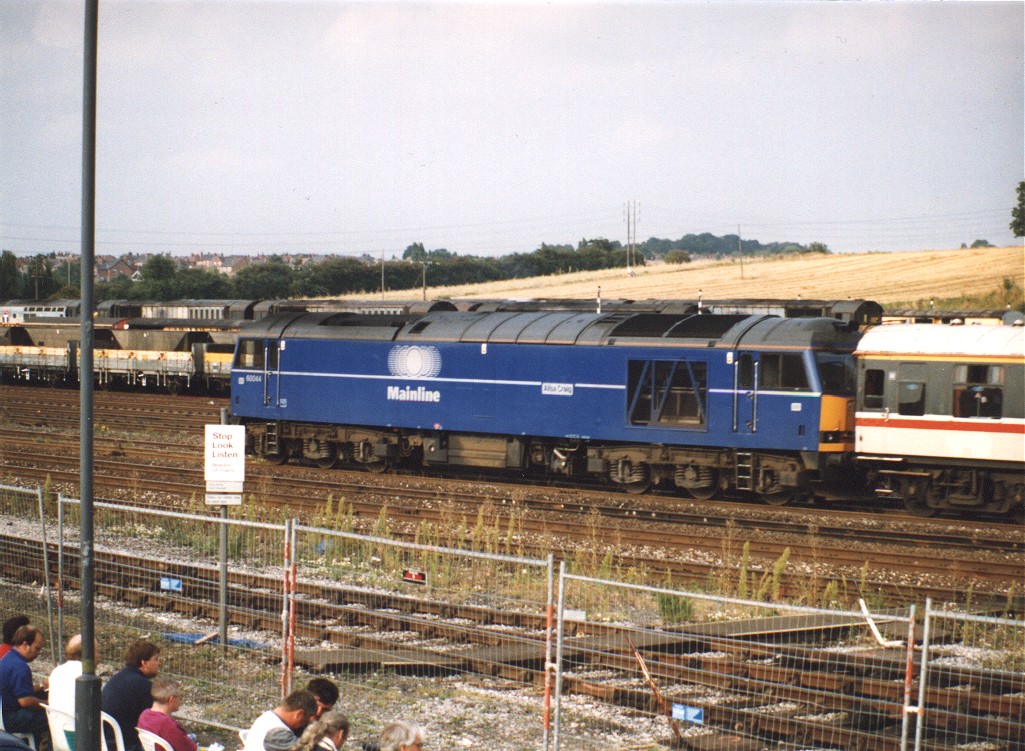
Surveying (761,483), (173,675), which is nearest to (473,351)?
(761,483)

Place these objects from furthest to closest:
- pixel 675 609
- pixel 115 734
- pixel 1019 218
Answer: pixel 1019 218 < pixel 675 609 < pixel 115 734

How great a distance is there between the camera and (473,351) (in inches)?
1001

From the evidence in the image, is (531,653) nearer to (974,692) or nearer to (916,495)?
(974,692)

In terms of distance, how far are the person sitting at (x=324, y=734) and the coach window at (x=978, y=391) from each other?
1576 centimetres

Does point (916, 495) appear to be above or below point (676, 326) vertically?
below

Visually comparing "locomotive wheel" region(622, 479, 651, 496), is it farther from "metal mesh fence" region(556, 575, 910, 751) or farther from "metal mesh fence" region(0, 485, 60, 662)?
"metal mesh fence" region(0, 485, 60, 662)

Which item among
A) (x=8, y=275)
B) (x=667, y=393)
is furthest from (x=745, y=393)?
(x=8, y=275)

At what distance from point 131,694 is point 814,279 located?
69828mm

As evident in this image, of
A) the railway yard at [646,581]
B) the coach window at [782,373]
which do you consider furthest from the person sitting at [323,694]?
the coach window at [782,373]

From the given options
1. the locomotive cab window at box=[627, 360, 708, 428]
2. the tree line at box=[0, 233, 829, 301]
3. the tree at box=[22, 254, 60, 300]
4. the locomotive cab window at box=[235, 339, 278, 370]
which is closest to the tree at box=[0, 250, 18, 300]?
the tree line at box=[0, 233, 829, 301]

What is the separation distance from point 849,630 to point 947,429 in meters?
8.42

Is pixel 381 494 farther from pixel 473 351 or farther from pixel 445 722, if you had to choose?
pixel 445 722

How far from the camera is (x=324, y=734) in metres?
6.89

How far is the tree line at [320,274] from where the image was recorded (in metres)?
100
